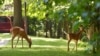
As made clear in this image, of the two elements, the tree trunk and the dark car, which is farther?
the dark car

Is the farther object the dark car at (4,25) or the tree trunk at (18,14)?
the dark car at (4,25)

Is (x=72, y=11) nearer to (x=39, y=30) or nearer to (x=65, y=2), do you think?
(x=65, y=2)

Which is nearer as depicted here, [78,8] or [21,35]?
[78,8]

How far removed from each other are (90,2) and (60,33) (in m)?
25.4

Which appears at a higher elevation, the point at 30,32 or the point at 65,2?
the point at 65,2

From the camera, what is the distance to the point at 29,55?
36.2 ft

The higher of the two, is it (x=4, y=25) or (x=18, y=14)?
(x=18, y=14)

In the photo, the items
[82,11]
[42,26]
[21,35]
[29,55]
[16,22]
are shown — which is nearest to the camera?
[82,11]

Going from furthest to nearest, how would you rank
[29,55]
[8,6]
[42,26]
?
[8,6] → [42,26] → [29,55]

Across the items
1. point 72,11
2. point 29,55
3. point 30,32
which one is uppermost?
point 72,11

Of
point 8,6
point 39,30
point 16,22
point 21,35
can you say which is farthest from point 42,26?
point 21,35

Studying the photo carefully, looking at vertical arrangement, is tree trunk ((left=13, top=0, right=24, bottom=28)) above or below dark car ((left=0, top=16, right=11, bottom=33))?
above

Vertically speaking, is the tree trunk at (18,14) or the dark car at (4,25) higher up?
the tree trunk at (18,14)

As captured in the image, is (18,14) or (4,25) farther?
(4,25)
